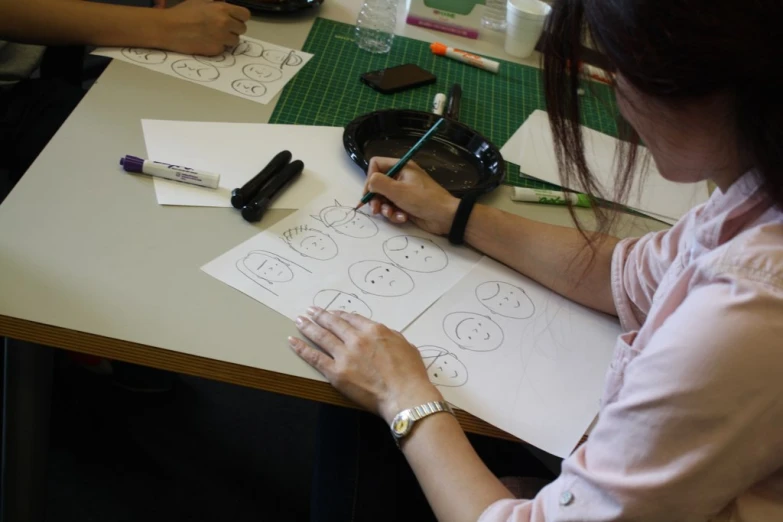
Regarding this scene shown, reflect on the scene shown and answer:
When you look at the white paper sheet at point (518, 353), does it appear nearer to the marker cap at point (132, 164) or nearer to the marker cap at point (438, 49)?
the marker cap at point (132, 164)

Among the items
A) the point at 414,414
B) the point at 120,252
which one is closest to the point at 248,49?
the point at 120,252

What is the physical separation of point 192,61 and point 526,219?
668 mm

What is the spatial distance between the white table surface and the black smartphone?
0.34 m

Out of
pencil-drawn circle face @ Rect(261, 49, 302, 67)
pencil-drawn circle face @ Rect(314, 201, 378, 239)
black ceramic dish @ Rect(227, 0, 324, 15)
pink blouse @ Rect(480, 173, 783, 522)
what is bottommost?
pencil-drawn circle face @ Rect(314, 201, 378, 239)

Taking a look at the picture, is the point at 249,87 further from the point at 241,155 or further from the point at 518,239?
the point at 518,239

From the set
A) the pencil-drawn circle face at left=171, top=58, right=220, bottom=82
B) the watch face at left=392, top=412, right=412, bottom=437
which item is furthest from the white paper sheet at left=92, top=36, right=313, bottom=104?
the watch face at left=392, top=412, right=412, bottom=437

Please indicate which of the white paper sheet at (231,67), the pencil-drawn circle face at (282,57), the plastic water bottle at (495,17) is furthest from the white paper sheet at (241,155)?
the plastic water bottle at (495,17)

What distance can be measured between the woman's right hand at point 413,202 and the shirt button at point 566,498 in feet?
1.44

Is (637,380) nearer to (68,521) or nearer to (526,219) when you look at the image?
(526,219)

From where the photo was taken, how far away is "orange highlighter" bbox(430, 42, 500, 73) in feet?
4.82

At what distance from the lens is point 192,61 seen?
1.27 meters

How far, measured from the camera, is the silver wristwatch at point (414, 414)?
0.76 metres

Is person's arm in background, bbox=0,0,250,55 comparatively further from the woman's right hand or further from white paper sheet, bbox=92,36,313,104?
the woman's right hand

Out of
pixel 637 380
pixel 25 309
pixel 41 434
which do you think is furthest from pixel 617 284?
pixel 41 434
